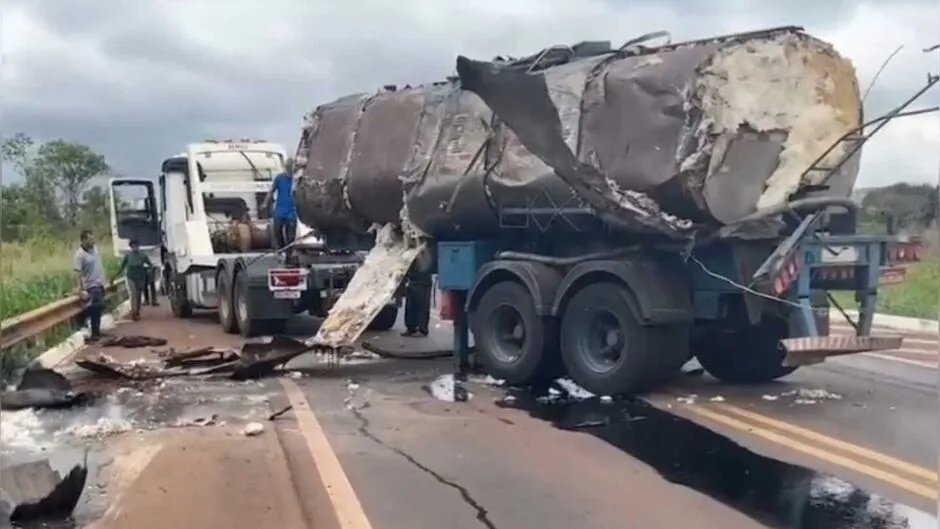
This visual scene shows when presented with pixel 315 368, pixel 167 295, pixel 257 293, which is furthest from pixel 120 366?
pixel 167 295

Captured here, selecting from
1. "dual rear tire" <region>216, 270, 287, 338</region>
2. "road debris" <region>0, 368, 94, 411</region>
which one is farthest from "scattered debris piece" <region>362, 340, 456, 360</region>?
"road debris" <region>0, 368, 94, 411</region>

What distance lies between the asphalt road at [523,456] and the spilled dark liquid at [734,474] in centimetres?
2

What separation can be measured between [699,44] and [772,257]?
5.87ft

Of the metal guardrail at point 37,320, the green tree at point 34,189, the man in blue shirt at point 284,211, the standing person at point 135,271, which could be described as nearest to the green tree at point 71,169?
the green tree at point 34,189

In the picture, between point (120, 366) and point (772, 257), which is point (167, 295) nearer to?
point (120, 366)

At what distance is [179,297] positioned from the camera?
2062cm

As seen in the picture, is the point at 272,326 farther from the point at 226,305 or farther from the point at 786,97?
the point at 786,97

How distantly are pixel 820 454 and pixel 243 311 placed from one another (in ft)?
33.9

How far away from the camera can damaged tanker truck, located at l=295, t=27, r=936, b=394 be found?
9844 mm

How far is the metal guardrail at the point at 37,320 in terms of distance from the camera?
6359 millimetres

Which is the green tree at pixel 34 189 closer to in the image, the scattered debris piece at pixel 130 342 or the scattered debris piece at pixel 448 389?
the scattered debris piece at pixel 448 389

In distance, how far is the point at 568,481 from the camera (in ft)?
23.8

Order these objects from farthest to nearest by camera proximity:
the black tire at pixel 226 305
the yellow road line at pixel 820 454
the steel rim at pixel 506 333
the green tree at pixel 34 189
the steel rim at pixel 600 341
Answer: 1. the black tire at pixel 226 305
2. the steel rim at pixel 506 333
3. the steel rim at pixel 600 341
4. the yellow road line at pixel 820 454
5. the green tree at pixel 34 189

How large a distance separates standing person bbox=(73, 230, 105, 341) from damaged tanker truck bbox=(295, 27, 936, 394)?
440 centimetres
